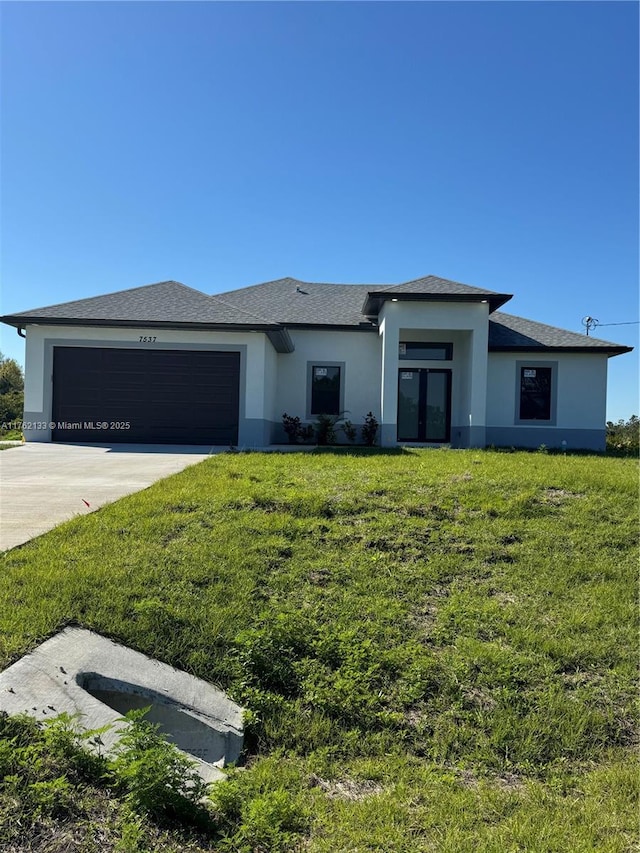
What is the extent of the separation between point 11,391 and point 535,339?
28.2 meters

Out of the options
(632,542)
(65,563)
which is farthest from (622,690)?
(65,563)

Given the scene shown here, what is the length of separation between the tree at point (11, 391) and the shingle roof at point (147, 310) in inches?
480

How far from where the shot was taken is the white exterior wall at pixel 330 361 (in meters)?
17.4

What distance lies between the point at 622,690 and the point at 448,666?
1.16 m

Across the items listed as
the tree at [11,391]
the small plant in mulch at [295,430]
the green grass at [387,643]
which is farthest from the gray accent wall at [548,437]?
the tree at [11,391]

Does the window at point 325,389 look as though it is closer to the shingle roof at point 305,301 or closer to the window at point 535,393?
the shingle roof at point 305,301

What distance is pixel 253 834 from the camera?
8.20ft

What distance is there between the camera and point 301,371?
57.3 ft

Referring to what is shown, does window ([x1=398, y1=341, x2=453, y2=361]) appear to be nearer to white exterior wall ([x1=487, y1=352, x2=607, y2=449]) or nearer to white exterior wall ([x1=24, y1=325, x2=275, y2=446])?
white exterior wall ([x1=487, y1=352, x2=607, y2=449])

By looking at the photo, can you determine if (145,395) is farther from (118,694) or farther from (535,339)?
(118,694)

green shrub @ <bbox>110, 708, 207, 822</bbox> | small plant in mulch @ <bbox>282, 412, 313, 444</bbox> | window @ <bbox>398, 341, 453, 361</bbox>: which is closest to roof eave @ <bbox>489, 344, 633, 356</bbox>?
window @ <bbox>398, 341, 453, 361</bbox>

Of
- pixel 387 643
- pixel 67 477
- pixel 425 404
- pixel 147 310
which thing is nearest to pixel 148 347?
pixel 147 310

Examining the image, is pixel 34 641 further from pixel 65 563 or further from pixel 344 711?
pixel 344 711

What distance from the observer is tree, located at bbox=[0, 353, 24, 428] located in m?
25.5
